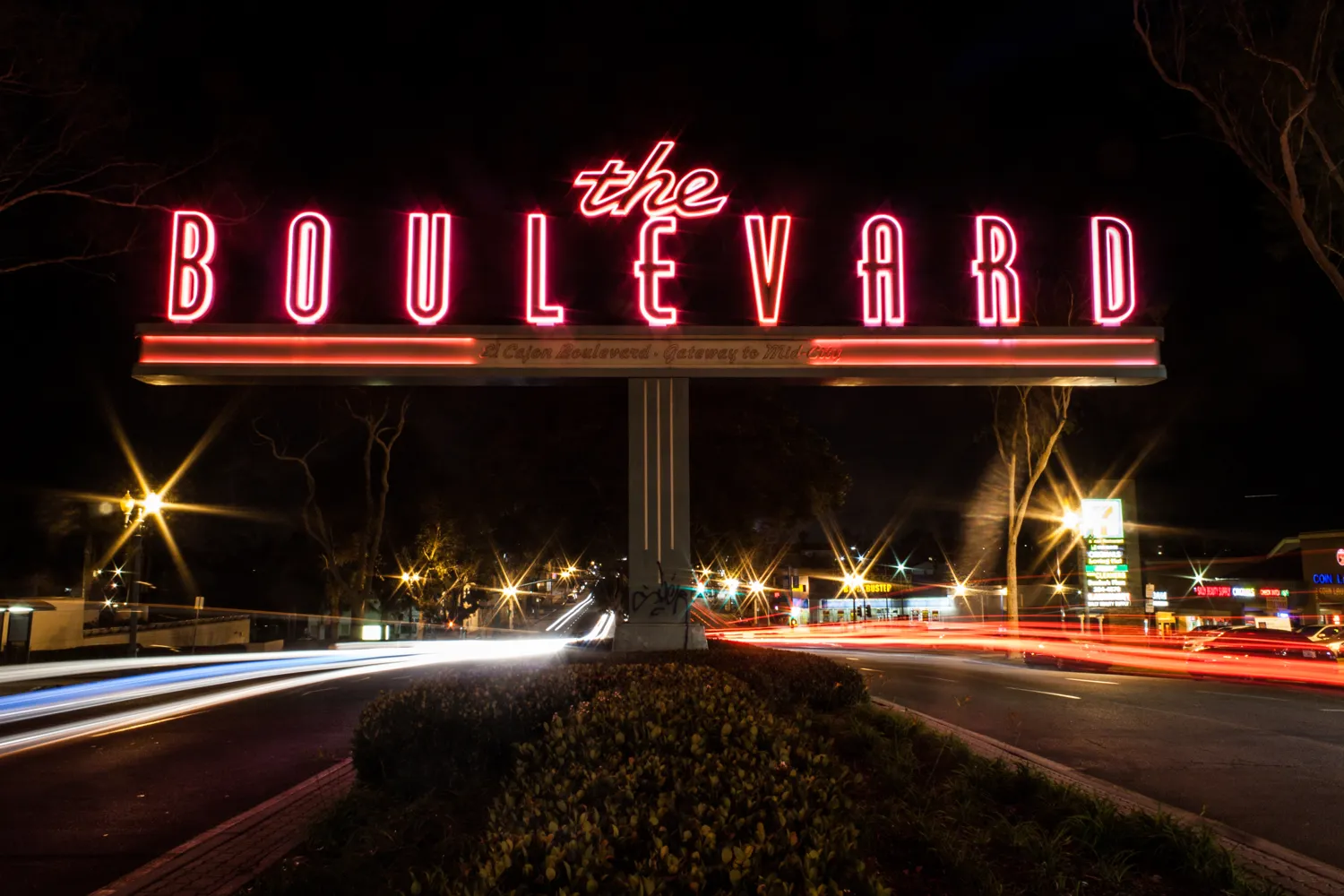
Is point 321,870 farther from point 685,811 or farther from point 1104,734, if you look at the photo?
point 1104,734

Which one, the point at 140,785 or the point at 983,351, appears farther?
the point at 983,351

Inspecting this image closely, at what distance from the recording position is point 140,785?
9383 millimetres

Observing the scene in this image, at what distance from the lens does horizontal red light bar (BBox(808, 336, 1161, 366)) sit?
1611cm

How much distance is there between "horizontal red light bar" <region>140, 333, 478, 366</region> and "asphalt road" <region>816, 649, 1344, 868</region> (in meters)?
8.83

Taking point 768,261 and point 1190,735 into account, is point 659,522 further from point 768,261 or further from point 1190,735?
point 1190,735

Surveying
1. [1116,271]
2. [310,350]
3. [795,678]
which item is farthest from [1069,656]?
[310,350]

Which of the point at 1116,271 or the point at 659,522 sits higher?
the point at 1116,271

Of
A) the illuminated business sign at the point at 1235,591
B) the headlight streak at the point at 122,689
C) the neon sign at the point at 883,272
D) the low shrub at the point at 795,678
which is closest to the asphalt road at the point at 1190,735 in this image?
the low shrub at the point at 795,678

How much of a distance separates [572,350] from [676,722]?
1169cm

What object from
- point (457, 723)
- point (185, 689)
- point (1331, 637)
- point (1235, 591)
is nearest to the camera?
point (457, 723)

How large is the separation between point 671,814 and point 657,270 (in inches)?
543

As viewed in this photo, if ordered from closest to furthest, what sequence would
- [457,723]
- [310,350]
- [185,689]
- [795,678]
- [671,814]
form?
[671,814]
[457,723]
[795,678]
[310,350]
[185,689]

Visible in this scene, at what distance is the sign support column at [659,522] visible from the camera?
15664mm

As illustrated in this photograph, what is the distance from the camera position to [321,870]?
5160mm
